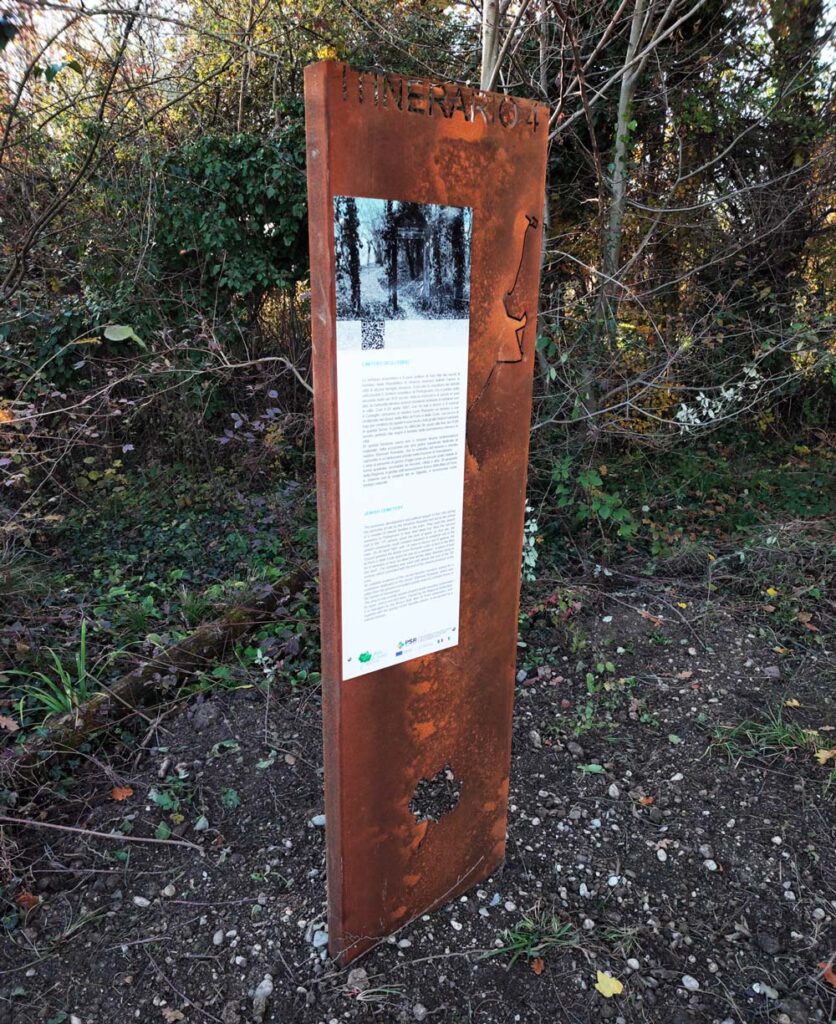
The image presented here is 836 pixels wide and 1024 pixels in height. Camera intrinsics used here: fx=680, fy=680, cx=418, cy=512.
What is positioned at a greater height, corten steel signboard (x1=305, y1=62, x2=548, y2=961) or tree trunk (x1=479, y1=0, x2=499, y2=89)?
tree trunk (x1=479, y1=0, x2=499, y2=89)

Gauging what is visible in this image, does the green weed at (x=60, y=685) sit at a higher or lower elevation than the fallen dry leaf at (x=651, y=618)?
higher

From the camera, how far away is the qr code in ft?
4.83

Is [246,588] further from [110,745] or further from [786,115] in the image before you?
[786,115]

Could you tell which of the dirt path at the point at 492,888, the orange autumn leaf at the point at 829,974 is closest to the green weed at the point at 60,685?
the dirt path at the point at 492,888

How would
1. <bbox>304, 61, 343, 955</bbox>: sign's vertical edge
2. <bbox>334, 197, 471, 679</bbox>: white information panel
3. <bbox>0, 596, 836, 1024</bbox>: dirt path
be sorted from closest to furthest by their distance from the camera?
1. <bbox>304, 61, 343, 955</bbox>: sign's vertical edge
2. <bbox>334, 197, 471, 679</bbox>: white information panel
3. <bbox>0, 596, 836, 1024</bbox>: dirt path

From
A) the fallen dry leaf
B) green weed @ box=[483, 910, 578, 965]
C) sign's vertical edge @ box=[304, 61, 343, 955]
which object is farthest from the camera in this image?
the fallen dry leaf

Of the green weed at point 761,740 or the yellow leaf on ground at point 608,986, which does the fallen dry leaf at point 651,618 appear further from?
the yellow leaf on ground at point 608,986

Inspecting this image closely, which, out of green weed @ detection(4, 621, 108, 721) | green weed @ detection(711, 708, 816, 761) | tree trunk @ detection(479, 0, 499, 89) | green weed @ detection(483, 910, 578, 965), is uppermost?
tree trunk @ detection(479, 0, 499, 89)

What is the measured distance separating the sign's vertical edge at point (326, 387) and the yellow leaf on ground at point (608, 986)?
3.09ft

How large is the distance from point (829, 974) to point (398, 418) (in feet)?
7.09

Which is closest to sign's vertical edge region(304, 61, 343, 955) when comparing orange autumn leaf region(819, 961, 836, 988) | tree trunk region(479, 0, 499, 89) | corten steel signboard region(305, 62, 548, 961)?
corten steel signboard region(305, 62, 548, 961)

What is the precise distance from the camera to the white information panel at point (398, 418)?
1.47m

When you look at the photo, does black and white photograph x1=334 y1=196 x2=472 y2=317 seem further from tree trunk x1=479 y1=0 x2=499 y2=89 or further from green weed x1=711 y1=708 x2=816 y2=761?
green weed x1=711 y1=708 x2=816 y2=761

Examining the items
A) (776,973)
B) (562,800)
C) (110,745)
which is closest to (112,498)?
(110,745)
